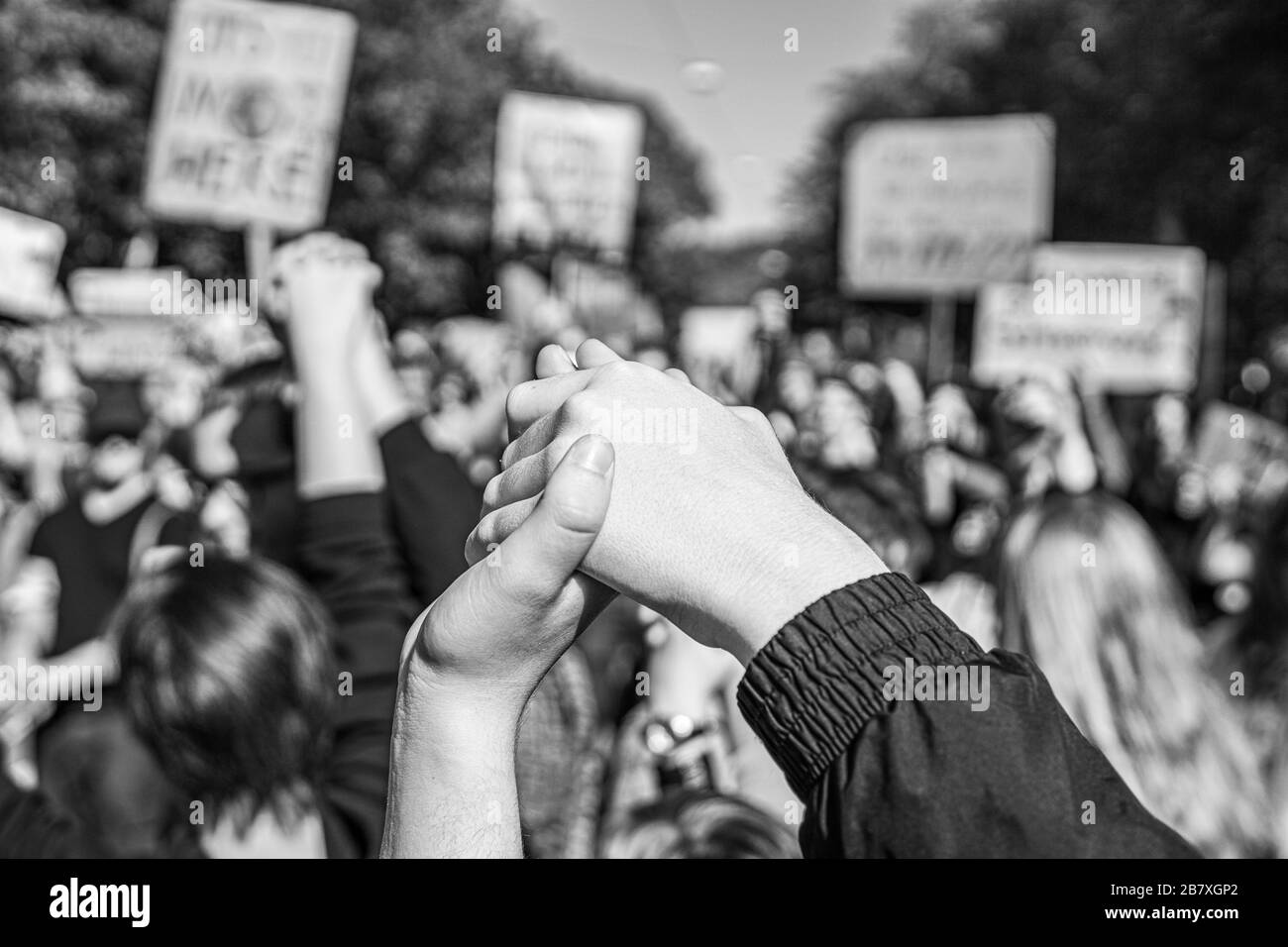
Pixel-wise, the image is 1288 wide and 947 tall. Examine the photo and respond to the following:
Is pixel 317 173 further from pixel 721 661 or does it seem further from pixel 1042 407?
pixel 721 661

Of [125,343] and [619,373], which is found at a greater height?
[619,373]

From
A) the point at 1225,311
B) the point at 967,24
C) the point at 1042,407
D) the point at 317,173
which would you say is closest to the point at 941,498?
the point at 1042,407

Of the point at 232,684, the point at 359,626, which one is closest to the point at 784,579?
the point at 232,684

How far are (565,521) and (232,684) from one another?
111 centimetres

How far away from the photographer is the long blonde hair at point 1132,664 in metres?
2.07

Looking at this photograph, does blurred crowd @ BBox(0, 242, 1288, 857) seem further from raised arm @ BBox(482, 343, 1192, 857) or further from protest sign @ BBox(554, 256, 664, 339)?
protest sign @ BBox(554, 256, 664, 339)

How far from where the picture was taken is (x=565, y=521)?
795mm

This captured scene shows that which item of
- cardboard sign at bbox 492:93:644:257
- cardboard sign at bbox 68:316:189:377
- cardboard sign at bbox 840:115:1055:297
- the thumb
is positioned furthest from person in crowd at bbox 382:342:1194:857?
cardboard sign at bbox 840:115:1055:297

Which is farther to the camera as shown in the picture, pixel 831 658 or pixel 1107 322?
pixel 1107 322

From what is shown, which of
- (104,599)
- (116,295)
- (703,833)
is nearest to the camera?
(703,833)

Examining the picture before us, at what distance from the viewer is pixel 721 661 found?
255 cm

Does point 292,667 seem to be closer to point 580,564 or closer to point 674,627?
point 674,627
